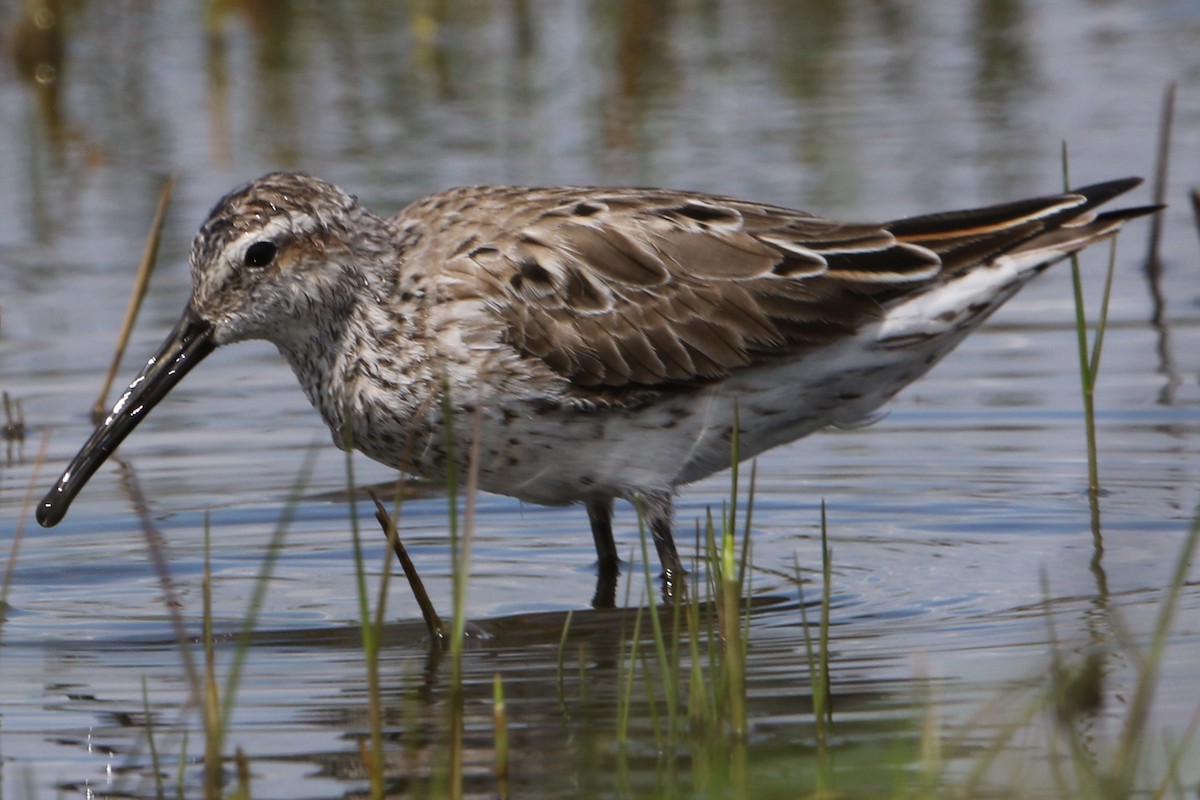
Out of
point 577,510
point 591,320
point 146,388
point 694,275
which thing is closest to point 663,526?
point 591,320

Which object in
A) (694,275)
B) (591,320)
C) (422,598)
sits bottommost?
(422,598)

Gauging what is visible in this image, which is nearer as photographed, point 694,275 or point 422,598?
point 422,598

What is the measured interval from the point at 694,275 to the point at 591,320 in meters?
A: 0.42

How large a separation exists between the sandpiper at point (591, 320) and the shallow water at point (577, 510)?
53 centimetres

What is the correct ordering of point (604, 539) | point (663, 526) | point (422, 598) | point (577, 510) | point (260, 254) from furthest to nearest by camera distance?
point (577, 510) < point (604, 539) < point (663, 526) < point (260, 254) < point (422, 598)

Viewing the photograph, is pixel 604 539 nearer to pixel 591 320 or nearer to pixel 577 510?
pixel 591 320

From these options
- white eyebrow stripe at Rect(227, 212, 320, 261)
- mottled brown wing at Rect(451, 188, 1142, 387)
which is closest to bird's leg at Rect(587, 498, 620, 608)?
mottled brown wing at Rect(451, 188, 1142, 387)

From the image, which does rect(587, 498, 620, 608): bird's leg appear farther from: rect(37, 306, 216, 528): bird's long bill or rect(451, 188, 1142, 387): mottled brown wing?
rect(37, 306, 216, 528): bird's long bill

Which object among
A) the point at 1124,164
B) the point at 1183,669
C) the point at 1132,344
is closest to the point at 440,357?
the point at 1183,669

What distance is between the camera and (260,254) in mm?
7066

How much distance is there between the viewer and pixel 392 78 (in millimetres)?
15953

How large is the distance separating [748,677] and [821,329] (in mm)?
1745

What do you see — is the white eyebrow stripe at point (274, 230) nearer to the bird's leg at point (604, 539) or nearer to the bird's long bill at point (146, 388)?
the bird's long bill at point (146, 388)

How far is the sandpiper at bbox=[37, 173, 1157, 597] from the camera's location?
697cm
